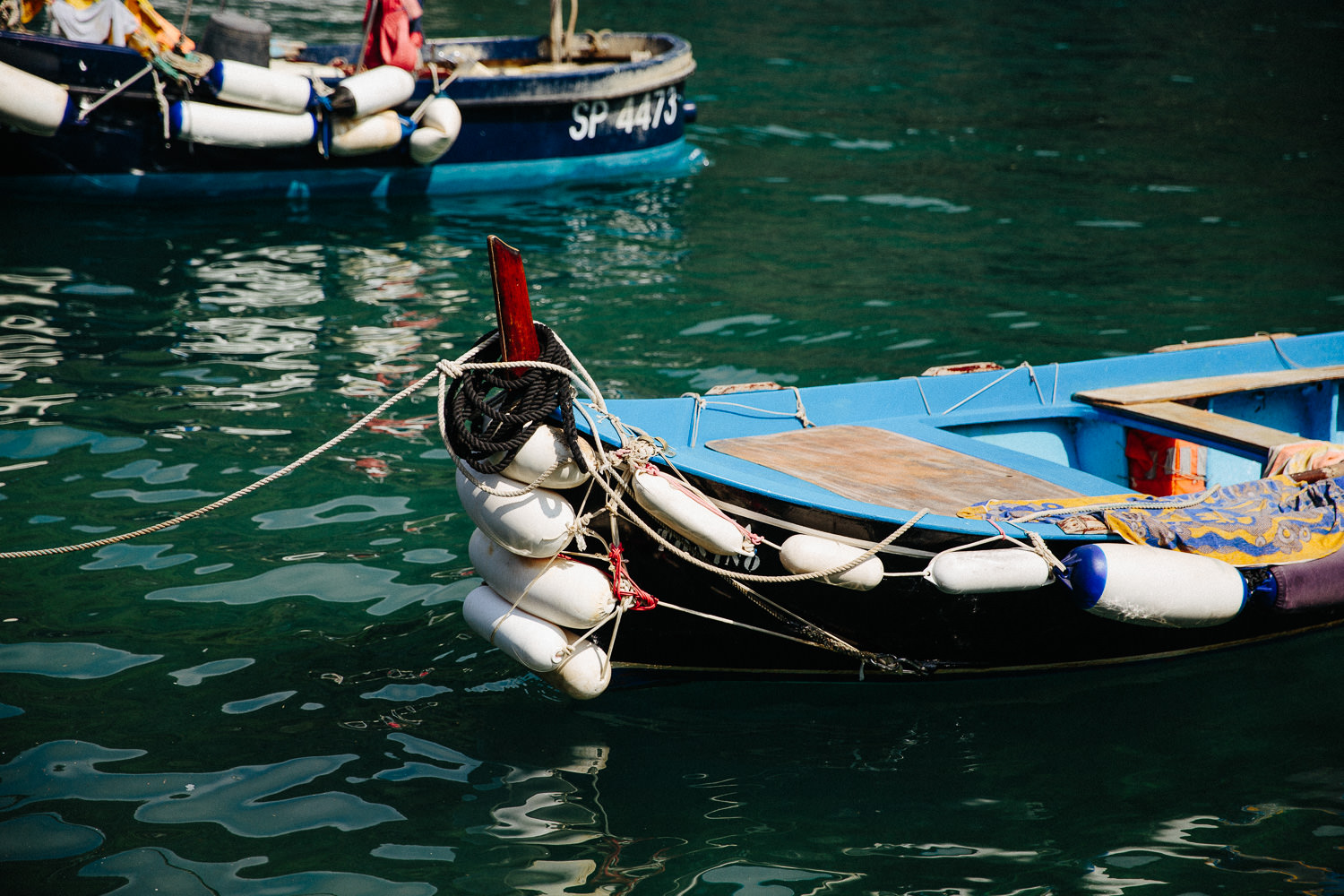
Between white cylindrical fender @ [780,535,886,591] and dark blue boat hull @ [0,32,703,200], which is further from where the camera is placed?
dark blue boat hull @ [0,32,703,200]

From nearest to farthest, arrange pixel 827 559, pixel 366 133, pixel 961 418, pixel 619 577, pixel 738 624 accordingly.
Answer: pixel 827 559 → pixel 619 577 → pixel 738 624 → pixel 961 418 → pixel 366 133

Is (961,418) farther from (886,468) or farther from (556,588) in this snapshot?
(556,588)

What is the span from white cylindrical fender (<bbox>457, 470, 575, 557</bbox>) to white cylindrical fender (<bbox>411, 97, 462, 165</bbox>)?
801cm

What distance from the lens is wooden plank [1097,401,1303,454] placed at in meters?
5.39

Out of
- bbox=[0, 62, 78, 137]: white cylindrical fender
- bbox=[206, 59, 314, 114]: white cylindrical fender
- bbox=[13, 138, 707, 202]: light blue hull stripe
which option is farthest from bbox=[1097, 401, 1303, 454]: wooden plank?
bbox=[0, 62, 78, 137]: white cylindrical fender

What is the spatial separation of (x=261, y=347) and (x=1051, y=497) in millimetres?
5582

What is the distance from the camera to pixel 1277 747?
15.1 ft

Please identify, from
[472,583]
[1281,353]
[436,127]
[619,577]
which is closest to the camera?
[619,577]

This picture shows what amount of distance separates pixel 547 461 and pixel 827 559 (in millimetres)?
1022

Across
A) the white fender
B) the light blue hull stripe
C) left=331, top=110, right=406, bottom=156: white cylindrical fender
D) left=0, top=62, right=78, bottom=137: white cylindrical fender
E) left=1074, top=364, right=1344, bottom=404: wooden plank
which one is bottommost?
left=1074, top=364, right=1344, bottom=404: wooden plank

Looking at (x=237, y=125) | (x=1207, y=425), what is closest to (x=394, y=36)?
(x=237, y=125)

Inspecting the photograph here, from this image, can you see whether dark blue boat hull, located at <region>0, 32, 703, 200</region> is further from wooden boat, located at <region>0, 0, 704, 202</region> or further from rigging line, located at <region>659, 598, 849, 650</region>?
rigging line, located at <region>659, 598, 849, 650</region>

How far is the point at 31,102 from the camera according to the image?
32.2ft

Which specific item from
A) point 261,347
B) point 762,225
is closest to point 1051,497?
point 261,347
